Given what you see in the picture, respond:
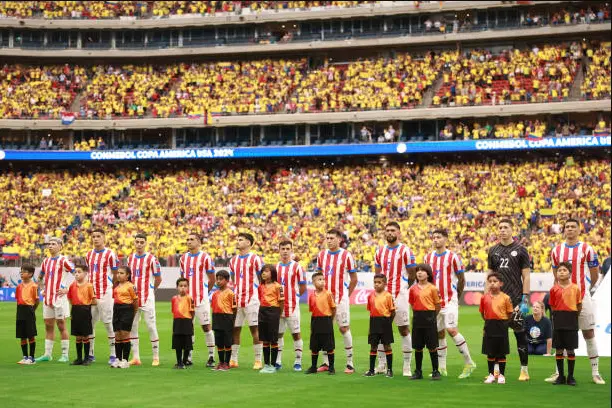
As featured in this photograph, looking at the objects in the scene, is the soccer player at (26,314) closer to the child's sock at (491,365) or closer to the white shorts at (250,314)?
the white shorts at (250,314)

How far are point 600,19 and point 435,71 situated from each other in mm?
8843

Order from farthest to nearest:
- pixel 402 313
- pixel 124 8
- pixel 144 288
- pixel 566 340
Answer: pixel 124 8, pixel 144 288, pixel 402 313, pixel 566 340

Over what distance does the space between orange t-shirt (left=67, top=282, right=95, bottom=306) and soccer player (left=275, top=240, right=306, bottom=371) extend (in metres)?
3.55

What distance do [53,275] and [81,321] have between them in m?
1.30

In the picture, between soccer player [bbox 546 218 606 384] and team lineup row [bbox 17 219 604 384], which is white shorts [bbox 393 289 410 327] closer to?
team lineup row [bbox 17 219 604 384]

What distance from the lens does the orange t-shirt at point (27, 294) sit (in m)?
18.1

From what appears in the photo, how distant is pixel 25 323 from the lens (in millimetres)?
17953

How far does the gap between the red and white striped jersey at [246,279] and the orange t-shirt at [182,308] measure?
885 millimetres

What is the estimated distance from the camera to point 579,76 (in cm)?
4888

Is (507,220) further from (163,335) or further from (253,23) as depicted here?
(253,23)

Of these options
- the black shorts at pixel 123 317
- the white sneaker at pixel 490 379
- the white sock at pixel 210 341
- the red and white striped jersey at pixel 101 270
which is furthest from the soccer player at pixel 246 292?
the white sneaker at pixel 490 379

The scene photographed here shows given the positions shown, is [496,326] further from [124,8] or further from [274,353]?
[124,8]

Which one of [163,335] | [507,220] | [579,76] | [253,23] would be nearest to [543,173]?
[579,76]

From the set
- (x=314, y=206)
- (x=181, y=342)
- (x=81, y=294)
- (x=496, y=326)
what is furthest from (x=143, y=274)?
(x=314, y=206)
